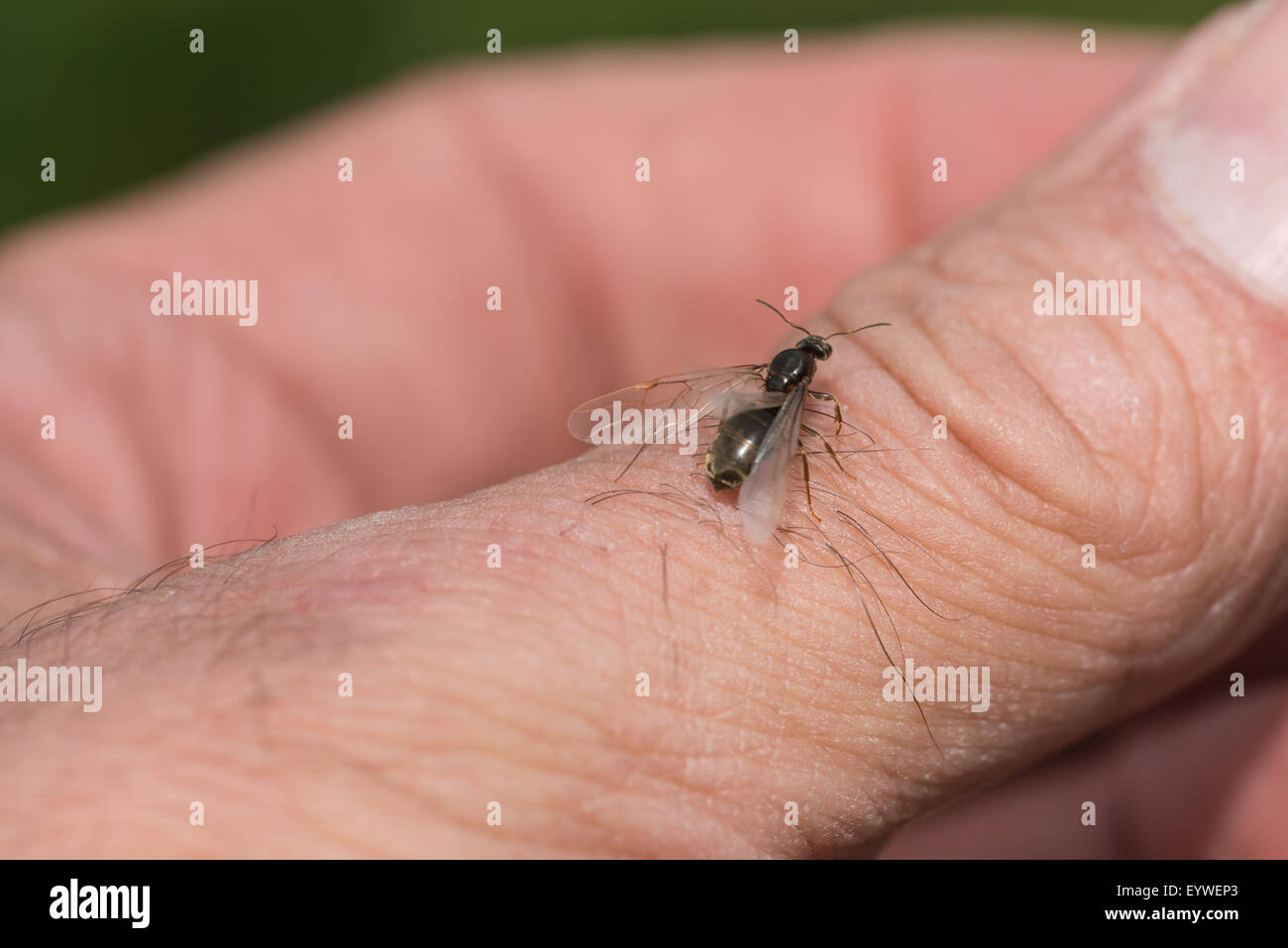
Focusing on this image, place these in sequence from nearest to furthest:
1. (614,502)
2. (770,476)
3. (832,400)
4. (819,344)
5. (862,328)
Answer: (614,502) → (770,476) → (832,400) → (862,328) → (819,344)

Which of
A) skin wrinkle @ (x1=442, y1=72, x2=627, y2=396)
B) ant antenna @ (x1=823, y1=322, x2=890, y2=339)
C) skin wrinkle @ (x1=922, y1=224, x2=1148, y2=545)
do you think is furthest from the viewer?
skin wrinkle @ (x1=442, y1=72, x2=627, y2=396)

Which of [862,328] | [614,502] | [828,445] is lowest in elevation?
[614,502]

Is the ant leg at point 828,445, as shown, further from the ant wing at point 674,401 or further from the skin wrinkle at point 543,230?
the skin wrinkle at point 543,230

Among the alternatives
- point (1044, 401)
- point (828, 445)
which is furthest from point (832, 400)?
point (1044, 401)

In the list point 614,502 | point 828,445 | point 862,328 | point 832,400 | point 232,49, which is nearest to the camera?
point 614,502

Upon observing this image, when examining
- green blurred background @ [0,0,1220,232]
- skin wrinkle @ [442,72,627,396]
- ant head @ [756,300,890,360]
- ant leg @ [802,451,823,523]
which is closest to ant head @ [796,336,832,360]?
ant head @ [756,300,890,360]

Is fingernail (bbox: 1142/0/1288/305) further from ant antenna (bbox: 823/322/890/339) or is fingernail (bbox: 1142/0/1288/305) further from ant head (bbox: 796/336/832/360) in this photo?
ant head (bbox: 796/336/832/360)

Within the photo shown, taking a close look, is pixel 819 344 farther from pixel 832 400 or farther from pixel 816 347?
pixel 832 400
